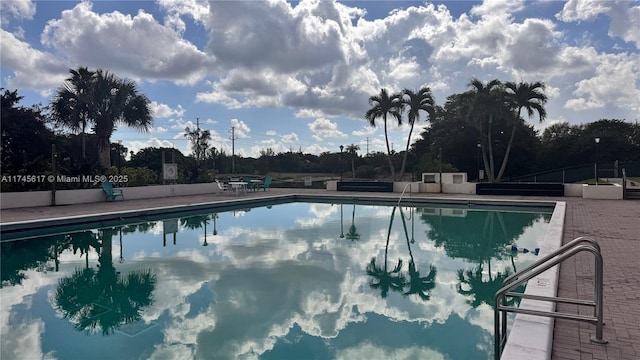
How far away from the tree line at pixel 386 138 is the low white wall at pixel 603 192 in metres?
5.79

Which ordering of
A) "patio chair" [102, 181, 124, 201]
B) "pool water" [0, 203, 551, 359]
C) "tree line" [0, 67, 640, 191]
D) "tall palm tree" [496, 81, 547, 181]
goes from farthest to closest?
"tall palm tree" [496, 81, 547, 181], "tree line" [0, 67, 640, 191], "patio chair" [102, 181, 124, 201], "pool water" [0, 203, 551, 359]

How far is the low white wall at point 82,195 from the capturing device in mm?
11703

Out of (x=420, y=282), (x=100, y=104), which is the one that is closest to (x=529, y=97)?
(x=420, y=282)

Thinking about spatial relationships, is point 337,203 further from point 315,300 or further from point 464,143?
point 464,143

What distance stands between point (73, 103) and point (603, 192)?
2137 centimetres

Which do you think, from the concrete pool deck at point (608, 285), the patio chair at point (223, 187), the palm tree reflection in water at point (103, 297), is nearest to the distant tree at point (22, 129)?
the patio chair at point (223, 187)

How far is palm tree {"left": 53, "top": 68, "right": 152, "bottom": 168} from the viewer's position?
16.5m

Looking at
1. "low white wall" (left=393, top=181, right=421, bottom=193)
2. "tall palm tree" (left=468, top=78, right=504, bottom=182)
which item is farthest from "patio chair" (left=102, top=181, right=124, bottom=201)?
"tall palm tree" (left=468, top=78, right=504, bottom=182)

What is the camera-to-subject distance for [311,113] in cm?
2770

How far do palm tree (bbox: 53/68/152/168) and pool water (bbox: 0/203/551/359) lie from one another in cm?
877

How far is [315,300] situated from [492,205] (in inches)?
438

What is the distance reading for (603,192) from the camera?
14.1m

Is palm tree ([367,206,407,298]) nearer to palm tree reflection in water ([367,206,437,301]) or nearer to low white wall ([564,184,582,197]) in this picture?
palm tree reflection in water ([367,206,437,301])

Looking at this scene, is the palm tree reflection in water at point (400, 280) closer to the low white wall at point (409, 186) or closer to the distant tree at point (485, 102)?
the low white wall at point (409, 186)
